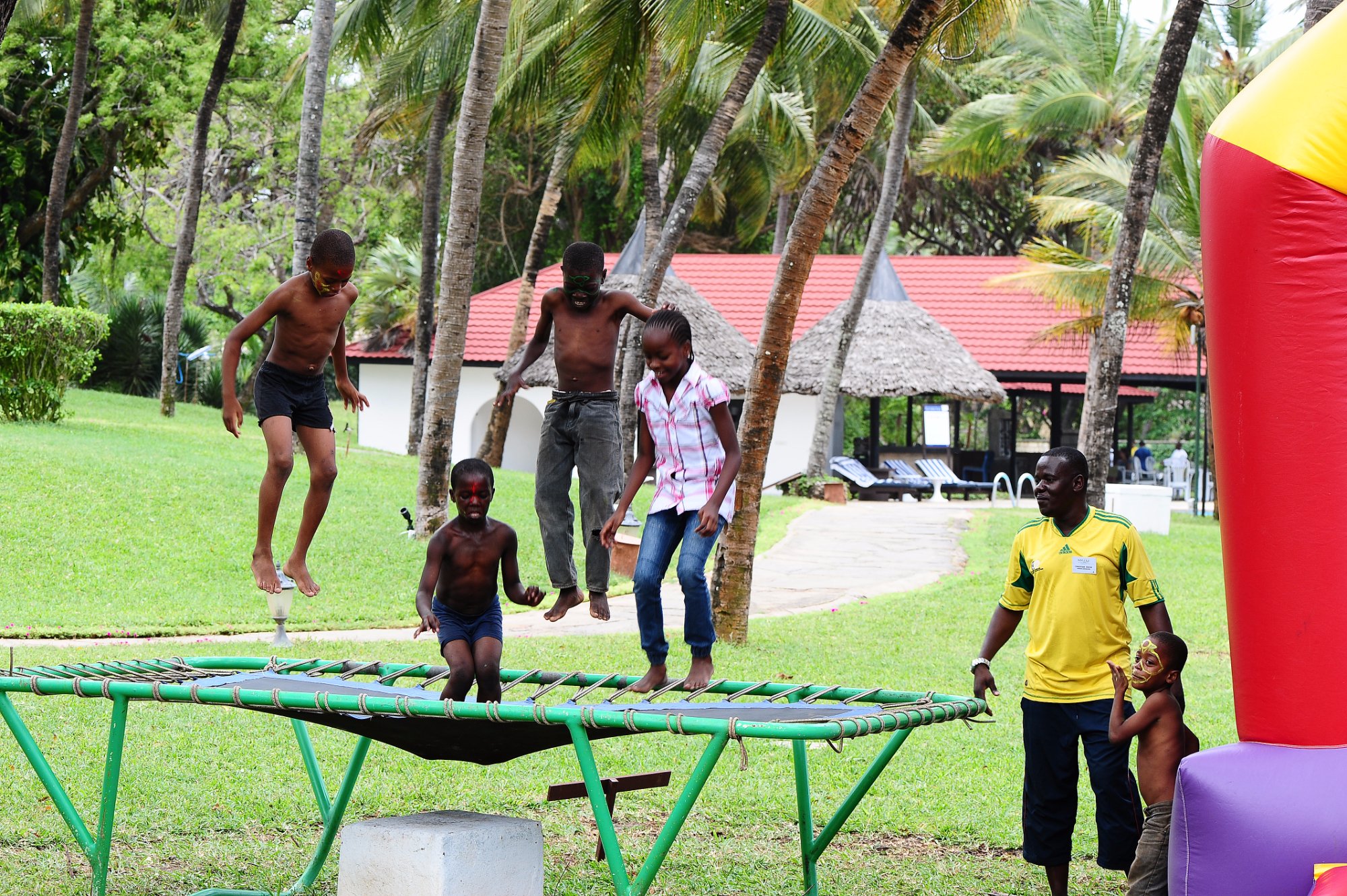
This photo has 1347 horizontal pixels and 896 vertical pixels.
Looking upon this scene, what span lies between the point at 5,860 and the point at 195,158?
17284mm

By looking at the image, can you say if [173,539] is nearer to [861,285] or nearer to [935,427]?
[861,285]

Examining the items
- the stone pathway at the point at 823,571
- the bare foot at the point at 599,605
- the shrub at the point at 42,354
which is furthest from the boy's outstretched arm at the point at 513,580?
the shrub at the point at 42,354

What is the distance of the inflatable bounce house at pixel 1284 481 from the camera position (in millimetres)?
4438

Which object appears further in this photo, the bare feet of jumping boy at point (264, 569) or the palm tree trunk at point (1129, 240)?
the palm tree trunk at point (1129, 240)

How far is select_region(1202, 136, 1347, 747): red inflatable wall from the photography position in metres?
4.48

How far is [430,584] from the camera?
226 inches

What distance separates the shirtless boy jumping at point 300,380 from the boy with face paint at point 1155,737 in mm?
3442

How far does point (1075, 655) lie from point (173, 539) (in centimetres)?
1044

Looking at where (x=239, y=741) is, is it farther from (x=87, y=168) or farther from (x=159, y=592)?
(x=87, y=168)

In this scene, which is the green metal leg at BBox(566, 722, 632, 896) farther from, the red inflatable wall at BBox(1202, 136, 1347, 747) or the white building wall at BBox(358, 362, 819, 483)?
the white building wall at BBox(358, 362, 819, 483)

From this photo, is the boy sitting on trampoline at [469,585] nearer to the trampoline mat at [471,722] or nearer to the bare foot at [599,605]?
the trampoline mat at [471,722]

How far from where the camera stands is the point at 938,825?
23.3 ft

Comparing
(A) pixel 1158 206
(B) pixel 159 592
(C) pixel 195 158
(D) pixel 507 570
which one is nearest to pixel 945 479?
(A) pixel 1158 206

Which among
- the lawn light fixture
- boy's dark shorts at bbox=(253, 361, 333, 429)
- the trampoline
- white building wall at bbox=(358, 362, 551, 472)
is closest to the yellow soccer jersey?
the trampoline
